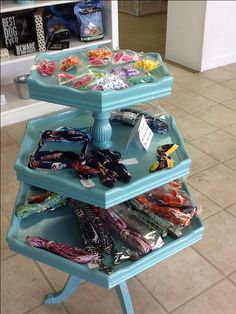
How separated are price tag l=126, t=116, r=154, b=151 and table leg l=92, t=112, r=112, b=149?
48 mm

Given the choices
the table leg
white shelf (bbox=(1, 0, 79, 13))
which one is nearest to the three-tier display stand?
the table leg

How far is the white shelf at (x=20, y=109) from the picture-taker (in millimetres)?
2164

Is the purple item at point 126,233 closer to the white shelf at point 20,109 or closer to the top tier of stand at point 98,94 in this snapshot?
the top tier of stand at point 98,94

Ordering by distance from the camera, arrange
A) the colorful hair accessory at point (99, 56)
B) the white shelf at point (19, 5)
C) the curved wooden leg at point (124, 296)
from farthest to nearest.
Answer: the white shelf at point (19, 5) < the curved wooden leg at point (124, 296) < the colorful hair accessory at point (99, 56)

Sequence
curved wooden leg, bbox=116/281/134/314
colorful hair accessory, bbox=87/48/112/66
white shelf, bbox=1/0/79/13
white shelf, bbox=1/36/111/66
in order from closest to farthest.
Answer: colorful hair accessory, bbox=87/48/112/66 → curved wooden leg, bbox=116/281/134/314 → white shelf, bbox=1/0/79/13 → white shelf, bbox=1/36/111/66

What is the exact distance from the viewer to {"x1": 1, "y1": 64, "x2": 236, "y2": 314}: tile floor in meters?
1.10

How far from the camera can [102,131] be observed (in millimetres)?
750

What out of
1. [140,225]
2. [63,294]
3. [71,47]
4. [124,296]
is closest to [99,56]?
[140,225]

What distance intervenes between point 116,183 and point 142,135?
0.13 meters

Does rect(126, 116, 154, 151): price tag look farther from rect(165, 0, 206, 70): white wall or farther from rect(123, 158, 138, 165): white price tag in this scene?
rect(165, 0, 206, 70): white wall

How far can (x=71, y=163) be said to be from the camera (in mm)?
734

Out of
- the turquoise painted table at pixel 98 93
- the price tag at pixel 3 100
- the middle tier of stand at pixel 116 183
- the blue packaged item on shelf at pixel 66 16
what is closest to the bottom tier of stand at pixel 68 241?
the middle tier of stand at pixel 116 183

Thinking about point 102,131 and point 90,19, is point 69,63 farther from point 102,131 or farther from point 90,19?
point 90,19

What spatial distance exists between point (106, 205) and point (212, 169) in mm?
505
